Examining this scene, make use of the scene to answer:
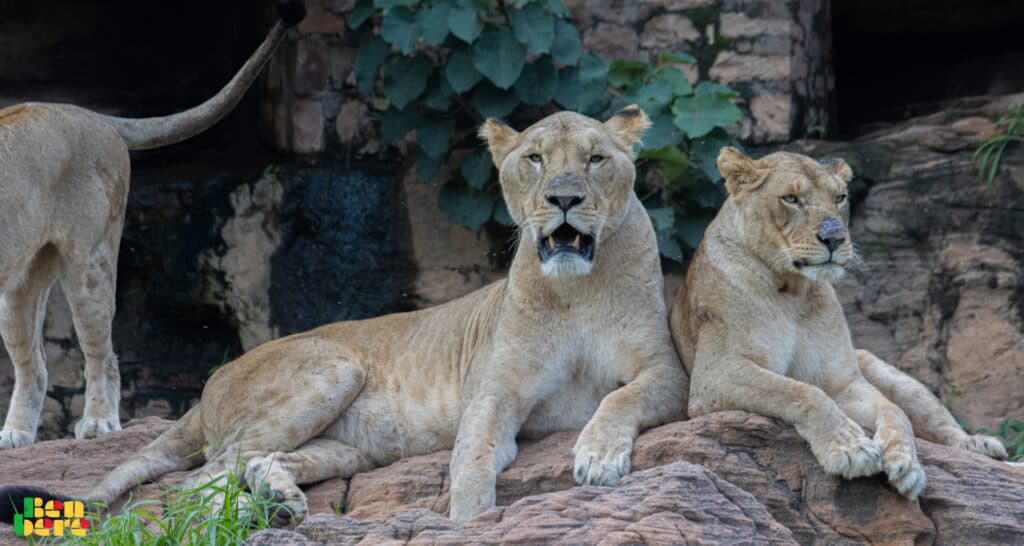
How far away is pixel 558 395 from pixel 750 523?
1.11m

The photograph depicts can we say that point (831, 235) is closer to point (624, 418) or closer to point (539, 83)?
point (624, 418)

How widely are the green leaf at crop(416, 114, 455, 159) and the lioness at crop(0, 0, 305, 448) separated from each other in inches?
66.2

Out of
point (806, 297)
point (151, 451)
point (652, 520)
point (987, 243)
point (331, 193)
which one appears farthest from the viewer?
point (331, 193)

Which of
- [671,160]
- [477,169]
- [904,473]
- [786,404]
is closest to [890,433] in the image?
[904,473]

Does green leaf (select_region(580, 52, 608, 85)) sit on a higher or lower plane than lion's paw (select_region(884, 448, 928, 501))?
higher

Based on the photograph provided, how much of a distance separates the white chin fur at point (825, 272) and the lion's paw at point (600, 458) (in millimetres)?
760

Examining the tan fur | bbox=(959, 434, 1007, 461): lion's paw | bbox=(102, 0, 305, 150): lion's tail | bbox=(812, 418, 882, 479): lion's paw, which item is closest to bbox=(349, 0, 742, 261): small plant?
bbox=(102, 0, 305, 150): lion's tail

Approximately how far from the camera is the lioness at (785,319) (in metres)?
4.22

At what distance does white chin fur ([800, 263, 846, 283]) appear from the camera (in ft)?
14.0

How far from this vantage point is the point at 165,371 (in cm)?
789

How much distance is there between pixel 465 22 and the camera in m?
6.95

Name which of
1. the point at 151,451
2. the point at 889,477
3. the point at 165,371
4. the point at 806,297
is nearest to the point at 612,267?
the point at 806,297

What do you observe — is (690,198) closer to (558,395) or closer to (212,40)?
(558,395)

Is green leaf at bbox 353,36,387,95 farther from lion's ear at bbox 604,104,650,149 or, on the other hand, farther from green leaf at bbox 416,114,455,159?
lion's ear at bbox 604,104,650,149
